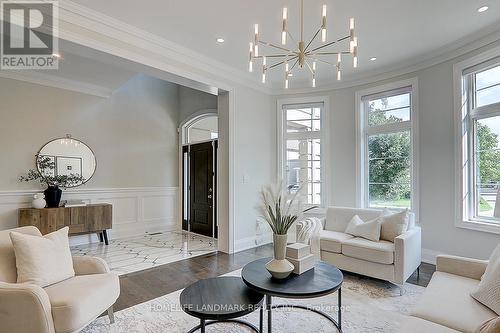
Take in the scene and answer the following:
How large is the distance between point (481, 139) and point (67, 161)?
6.78 metres

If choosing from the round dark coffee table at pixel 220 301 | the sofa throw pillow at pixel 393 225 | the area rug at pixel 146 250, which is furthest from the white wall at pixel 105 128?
the sofa throw pillow at pixel 393 225

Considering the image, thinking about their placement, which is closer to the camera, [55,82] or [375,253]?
[375,253]

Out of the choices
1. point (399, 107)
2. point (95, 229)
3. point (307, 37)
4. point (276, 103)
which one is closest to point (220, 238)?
point (95, 229)

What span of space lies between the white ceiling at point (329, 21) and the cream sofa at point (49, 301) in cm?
268

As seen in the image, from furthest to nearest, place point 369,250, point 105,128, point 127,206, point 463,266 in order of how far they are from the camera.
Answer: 1. point 127,206
2. point 105,128
3. point 369,250
4. point 463,266

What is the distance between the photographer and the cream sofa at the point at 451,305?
1580 millimetres

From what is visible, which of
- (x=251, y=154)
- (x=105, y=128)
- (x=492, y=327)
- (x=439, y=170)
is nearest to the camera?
(x=492, y=327)

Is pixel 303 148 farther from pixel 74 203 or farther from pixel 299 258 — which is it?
pixel 74 203

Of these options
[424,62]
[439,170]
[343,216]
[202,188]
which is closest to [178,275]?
[343,216]

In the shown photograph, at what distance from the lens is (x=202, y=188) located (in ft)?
20.5

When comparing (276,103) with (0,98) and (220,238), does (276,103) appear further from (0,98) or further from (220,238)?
(0,98)
